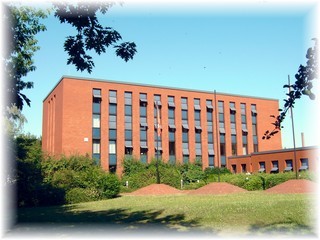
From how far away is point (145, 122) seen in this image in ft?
171

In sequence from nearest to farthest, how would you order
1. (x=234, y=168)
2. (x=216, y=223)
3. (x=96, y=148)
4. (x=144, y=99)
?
(x=216, y=223) → (x=96, y=148) → (x=144, y=99) → (x=234, y=168)

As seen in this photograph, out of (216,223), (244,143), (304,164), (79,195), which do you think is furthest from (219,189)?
(244,143)

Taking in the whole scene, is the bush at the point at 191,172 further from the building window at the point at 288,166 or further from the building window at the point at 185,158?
the building window at the point at 288,166

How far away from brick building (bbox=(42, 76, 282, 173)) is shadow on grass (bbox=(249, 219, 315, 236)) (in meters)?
31.2

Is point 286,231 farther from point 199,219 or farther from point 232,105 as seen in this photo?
point 232,105

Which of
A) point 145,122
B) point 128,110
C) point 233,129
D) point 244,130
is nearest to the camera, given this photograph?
point 128,110

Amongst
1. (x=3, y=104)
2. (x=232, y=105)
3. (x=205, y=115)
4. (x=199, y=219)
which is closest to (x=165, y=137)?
(x=205, y=115)

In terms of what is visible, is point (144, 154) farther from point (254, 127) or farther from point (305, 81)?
point (305, 81)

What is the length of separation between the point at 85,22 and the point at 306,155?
134 feet

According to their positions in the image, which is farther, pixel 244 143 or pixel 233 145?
pixel 244 143

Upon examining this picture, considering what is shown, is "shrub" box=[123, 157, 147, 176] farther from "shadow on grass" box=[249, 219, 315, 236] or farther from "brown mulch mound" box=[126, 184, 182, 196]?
"shadow on grass" box=[249, 219, 315, 236]

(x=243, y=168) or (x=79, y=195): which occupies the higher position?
(x=243, y=168)

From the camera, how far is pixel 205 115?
57.2m

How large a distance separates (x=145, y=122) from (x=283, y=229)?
42.6m
